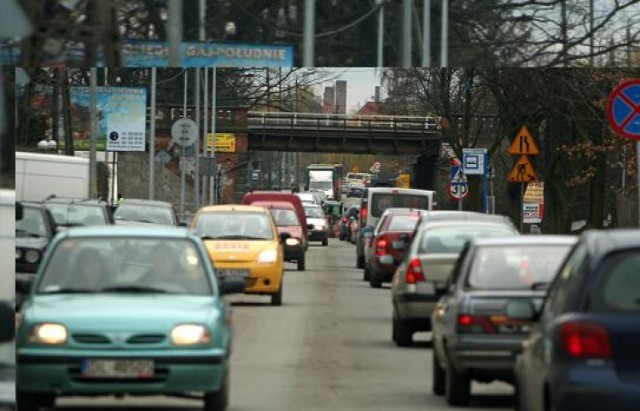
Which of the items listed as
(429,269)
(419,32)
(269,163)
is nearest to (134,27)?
(419,32)

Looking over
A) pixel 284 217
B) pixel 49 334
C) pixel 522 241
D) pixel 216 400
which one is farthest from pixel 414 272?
pixel 284 217

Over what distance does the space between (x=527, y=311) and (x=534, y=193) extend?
37.7 meters

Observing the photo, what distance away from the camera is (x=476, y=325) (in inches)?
570

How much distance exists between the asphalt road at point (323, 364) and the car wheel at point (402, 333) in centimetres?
10

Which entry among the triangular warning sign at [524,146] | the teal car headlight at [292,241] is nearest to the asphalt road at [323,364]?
the triangular warning sign at [524,146]

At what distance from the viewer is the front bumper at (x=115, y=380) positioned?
12883 mm

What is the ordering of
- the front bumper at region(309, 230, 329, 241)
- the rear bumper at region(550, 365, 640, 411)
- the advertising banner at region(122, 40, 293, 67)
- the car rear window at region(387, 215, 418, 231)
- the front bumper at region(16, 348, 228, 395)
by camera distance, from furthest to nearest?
the front bumper at region(309, 230, 329, 241)
the car rear window at region(387, 215, 418, 231)
the front bumper at region(16, 348, 228, 395)
the advertising banner at region(122, 40, 293, 67)
the rear bumper at region(550, 365, 640, 411)

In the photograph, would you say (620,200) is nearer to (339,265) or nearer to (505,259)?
(339,265)

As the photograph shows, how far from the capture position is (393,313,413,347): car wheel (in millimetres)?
20312

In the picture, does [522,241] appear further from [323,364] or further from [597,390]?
[597,390]

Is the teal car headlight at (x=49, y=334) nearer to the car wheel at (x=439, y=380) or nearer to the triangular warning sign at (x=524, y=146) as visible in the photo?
the car wheel at (x=439, y=380)

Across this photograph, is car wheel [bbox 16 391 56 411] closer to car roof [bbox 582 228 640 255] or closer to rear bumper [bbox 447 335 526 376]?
rear bumper [bbox 447 335 526 376]

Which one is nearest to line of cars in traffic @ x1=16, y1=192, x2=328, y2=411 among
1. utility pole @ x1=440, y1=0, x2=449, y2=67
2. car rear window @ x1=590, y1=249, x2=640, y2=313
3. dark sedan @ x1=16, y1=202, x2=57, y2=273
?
utility pole @ x1=440, y1=0, x2=449, y2=67

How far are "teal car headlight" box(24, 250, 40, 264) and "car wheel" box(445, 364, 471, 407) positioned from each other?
12.3 m
